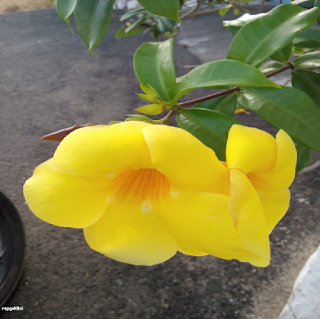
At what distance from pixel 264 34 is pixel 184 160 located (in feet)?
1.13

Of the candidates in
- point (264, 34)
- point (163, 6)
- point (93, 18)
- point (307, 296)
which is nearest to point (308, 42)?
point (264, 34)

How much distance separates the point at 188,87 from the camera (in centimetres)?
45

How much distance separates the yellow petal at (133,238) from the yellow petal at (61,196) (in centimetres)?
3

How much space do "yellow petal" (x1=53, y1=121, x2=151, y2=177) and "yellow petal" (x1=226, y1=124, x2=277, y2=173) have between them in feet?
0.30

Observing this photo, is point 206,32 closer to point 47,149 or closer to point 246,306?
point 47,149

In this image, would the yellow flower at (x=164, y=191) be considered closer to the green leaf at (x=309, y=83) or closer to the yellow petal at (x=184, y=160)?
the yellow petal at (x=184, y=160)

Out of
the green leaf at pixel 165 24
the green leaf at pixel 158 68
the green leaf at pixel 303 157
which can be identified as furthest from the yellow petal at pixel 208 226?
the green leaf at pixel 165 24

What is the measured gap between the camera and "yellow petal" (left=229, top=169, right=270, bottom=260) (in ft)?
0.95

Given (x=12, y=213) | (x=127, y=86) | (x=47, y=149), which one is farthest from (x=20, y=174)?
(x=127, y=86)

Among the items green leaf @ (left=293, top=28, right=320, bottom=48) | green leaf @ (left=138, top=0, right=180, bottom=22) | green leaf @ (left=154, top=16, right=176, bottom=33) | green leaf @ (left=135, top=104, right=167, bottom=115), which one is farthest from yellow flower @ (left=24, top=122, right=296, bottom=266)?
green leaf @ (left=154, top=16, right=176, bottom=33)

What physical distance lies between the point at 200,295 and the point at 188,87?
1.62 metres

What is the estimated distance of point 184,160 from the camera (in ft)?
1.01

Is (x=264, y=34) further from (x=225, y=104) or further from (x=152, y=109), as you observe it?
(x=152, y=109)

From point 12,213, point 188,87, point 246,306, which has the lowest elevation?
point 246,306
